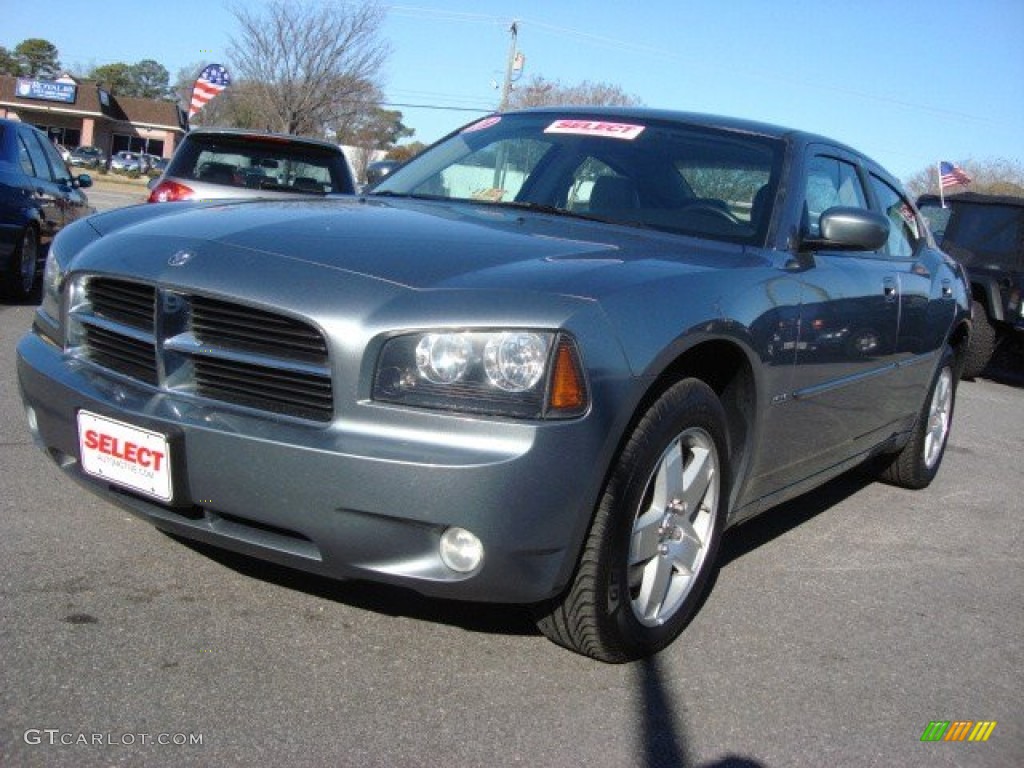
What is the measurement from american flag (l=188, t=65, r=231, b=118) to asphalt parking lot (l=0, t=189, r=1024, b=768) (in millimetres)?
16584

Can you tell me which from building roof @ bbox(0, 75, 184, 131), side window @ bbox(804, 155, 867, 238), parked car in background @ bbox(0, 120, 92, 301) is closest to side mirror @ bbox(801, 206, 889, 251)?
side window @ bbox(804, 155, 867, 238)

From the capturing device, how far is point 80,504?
3.86 metres

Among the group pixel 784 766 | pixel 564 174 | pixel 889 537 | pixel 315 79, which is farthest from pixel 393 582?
pixel 315 79

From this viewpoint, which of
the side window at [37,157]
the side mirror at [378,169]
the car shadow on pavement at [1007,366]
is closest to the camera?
the side mirror at [378,169]

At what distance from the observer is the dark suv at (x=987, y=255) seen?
37.3 ft

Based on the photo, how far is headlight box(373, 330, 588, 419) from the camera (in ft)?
8.32

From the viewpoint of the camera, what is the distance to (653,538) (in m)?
3.05

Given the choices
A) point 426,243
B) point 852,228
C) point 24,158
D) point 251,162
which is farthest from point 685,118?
point 24,158

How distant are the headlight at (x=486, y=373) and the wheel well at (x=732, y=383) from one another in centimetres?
70

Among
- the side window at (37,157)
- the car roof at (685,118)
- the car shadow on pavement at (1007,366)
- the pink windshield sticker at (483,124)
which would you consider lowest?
the car shadow on pavement at (1007,366)

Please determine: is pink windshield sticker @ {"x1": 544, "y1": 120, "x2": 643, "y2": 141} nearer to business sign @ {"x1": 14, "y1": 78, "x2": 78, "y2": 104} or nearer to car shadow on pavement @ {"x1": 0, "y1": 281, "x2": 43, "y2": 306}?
car shadow on pavement @ {"x1": 0, "y1": 281, "x2": 43, "y2": 306}

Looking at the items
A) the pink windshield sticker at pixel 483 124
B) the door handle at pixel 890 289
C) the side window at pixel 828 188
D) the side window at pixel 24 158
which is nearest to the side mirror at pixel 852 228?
the side window at pixel 828 188

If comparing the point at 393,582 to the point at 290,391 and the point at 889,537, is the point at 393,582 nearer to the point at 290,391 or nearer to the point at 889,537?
the point at 290,391

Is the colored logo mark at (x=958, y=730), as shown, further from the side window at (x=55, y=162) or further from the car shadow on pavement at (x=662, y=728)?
the side window at (x=55, y=162)
